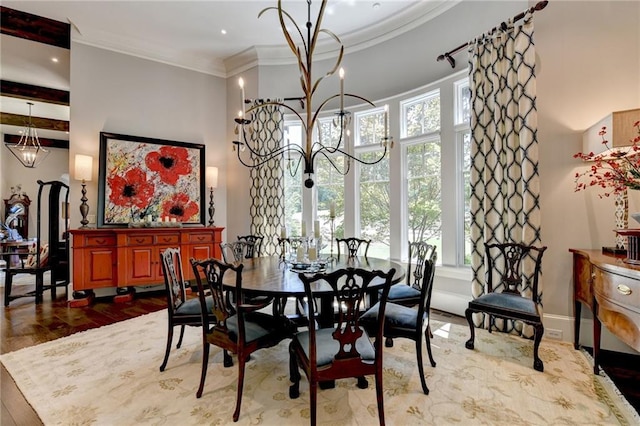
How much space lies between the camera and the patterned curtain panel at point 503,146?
3.01 metres

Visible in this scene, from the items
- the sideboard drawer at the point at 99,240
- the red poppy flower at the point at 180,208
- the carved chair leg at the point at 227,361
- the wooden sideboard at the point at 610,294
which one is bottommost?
the carved chair leg at the point at 227,361

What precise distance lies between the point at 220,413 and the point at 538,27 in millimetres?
4294

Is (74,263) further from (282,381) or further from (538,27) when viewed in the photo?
(538,27)

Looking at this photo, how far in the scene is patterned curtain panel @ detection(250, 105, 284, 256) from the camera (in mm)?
4969

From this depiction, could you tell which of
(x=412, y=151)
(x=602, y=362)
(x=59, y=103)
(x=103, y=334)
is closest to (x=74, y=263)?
(x=103, y=334)

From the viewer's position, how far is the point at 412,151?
4.28 meters

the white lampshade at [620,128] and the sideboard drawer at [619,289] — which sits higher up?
the white lampshade at [620,128]

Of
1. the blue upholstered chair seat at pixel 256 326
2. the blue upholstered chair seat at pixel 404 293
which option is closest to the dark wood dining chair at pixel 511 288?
the blue upholstered chair seat at pixel 404 293

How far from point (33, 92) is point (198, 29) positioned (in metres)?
3.74

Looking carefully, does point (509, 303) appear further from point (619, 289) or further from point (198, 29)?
point (198, 29)

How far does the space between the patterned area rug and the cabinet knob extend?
74cm

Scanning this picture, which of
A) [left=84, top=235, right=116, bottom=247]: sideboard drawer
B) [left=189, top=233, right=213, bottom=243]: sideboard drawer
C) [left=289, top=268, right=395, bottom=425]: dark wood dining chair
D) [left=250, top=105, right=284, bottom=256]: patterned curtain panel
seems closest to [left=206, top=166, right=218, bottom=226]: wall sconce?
[left=189, top=233, right=213, bottom=243]: sideboard drawer

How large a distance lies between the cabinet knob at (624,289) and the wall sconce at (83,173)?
18.4 feet

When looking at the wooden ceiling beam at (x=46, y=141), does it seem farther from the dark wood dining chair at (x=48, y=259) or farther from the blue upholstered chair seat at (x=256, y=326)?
the blue upholstered chair seat at (x=256, y=326)
